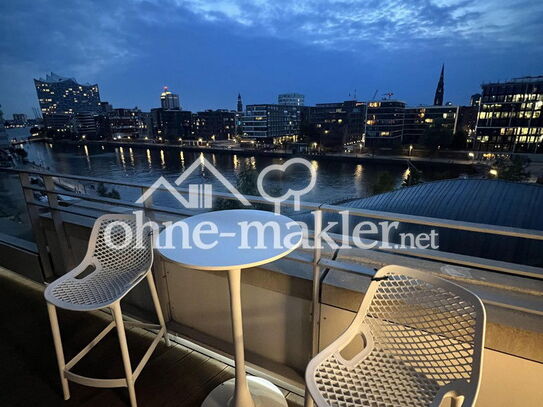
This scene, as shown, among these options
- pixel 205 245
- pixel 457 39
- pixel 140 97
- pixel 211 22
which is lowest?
pixel 205 245

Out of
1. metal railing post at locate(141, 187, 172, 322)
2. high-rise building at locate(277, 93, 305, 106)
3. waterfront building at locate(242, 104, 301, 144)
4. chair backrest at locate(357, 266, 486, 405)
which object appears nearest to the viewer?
chair backrest at locate(357, 266, 486, 405)

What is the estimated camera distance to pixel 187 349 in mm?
1938

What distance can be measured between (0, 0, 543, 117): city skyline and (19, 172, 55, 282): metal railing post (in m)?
52.3

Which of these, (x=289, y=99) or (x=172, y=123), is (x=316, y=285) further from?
(x=289, y=99)

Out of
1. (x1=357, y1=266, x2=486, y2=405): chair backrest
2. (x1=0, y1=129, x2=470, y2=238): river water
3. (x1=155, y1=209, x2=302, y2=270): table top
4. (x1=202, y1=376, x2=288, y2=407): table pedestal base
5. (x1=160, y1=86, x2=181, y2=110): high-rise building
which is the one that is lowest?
(x1=0, y1=129, x2=470, y2=238): river water

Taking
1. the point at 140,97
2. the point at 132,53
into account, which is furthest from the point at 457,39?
the point at 140,97

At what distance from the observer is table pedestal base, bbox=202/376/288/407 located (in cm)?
152

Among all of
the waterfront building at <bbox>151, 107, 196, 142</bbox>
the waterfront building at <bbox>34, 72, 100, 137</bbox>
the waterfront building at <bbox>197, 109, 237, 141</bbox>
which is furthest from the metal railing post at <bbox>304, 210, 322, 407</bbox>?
the waterfront building at <bbox>34, 72, 100, 137</bbox>

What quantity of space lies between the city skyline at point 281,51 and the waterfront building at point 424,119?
38409 millimetres

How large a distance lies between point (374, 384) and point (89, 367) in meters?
1.84

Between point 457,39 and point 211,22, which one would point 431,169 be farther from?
point 211,22

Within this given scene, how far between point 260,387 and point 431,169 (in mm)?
47358

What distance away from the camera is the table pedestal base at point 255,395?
152cm

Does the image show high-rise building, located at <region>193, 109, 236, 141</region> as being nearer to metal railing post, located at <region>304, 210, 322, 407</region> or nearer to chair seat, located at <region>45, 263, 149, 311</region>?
chair seat, located at <region>45, 263, 149, 311</region>
